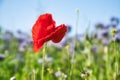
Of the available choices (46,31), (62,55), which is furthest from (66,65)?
(46,31)

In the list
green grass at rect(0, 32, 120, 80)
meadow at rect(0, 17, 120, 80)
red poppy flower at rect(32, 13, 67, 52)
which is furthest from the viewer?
meadow at rect(0, 17, 120, 80)

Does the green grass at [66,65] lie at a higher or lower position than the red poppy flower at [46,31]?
lower

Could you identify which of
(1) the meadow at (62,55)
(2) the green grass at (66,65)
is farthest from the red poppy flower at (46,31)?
(1) the meadow at (62,55)

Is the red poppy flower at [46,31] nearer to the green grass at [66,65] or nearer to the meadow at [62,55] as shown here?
the green grass at [66,65]

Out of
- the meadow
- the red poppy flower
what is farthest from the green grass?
the red poppy flower

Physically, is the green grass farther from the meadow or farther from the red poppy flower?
the red poppy flower

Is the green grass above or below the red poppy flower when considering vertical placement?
below

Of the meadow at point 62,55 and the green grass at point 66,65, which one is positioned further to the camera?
the meadow at point 62,55

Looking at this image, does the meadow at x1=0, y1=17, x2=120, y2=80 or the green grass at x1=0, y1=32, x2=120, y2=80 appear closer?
the green grass at x1=0, y1=32, x2=120, y2=80
